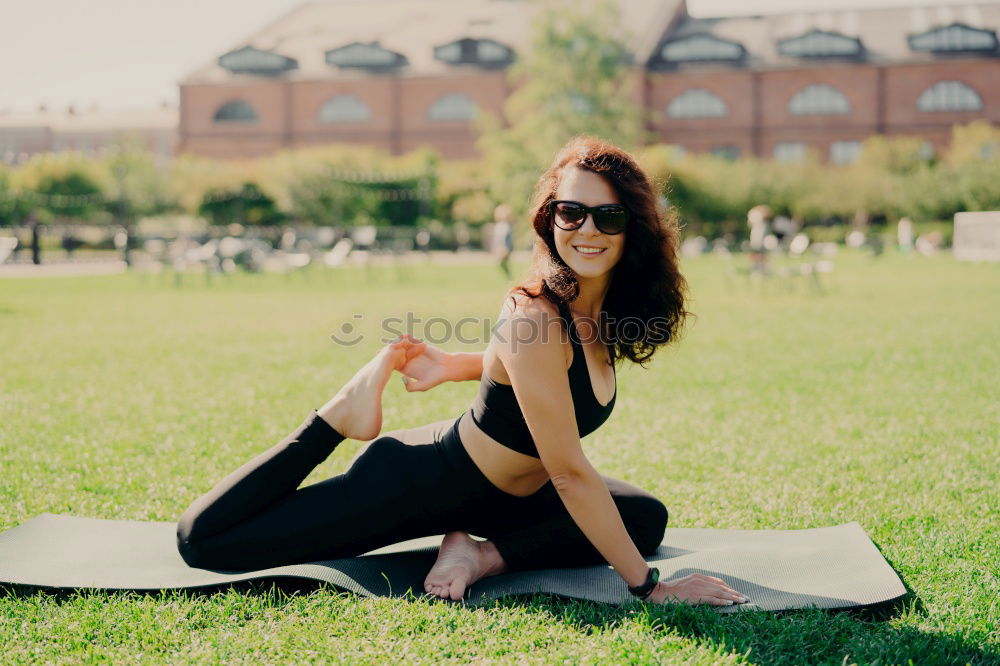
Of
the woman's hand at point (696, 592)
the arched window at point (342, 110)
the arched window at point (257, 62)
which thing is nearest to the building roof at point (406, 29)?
the arched window at point (257, 62)

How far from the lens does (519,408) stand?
8.98 ft

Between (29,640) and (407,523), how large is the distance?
1.07 m

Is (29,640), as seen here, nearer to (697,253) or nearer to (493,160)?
(697,253)

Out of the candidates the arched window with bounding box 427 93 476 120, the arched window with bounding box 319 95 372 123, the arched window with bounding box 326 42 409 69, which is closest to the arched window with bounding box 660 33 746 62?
the arched window with bounding box 427 93 476 120

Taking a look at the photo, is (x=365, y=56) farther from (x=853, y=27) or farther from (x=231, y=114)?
(x=853, y=27)

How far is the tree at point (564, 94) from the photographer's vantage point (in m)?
36.9

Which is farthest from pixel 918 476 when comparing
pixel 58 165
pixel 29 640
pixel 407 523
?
A: pixel 58 165

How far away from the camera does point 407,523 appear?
114 inches

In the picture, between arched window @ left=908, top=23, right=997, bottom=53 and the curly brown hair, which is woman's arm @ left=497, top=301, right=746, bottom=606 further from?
arched window @ left=908, top=23, right=997, bottom=53

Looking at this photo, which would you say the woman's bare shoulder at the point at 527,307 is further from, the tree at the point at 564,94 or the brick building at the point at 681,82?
the brick building at the point at 681,82

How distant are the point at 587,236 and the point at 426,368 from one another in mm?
838

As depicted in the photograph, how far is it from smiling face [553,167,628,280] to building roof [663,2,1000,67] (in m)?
46.5

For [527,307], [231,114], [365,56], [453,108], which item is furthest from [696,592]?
[231,114]

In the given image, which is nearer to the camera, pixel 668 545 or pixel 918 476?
pixel 668 545
